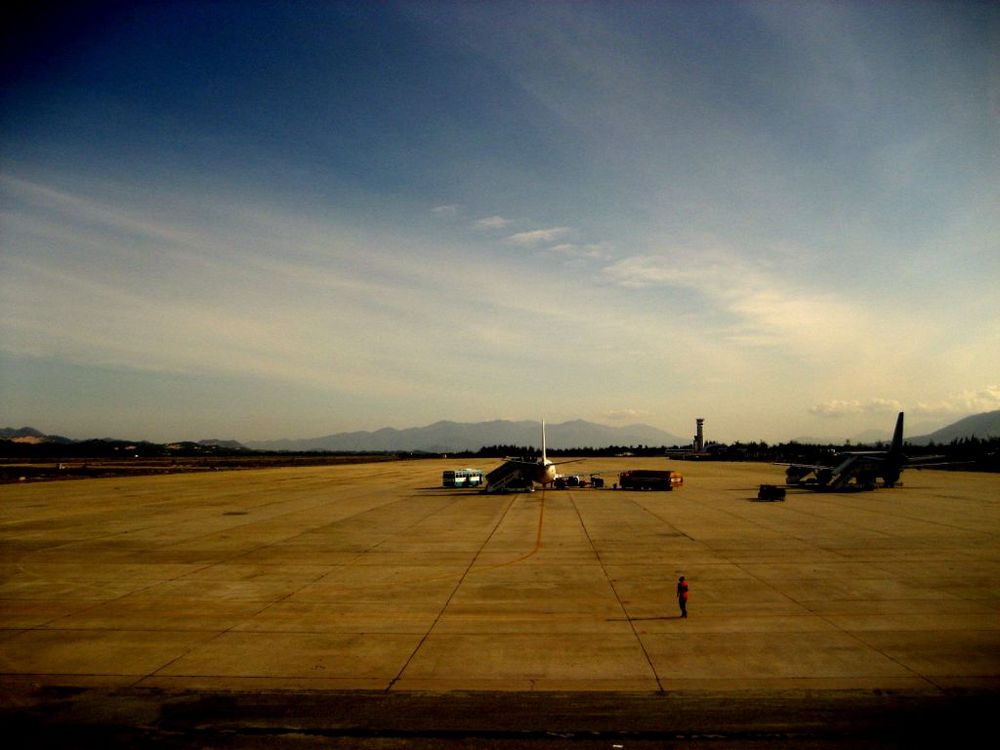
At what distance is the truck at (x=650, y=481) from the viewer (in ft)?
205

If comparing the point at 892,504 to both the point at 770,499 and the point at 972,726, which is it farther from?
the point at 972,726

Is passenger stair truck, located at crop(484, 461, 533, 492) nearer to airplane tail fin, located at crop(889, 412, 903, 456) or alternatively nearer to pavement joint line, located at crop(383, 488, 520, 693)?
pavement joint line, located at crop(383, 488, 520, 693)

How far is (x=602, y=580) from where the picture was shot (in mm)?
23766

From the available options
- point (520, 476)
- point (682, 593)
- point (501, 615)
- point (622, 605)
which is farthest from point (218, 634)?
point (520, 476)

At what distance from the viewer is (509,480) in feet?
199

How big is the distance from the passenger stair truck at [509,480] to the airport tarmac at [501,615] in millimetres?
20765

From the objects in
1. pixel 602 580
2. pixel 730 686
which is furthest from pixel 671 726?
pixel 602 580

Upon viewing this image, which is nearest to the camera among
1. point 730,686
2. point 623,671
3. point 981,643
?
point 730,686

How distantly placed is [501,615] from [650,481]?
4778 cm

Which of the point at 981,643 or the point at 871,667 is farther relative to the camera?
the point at 981,643

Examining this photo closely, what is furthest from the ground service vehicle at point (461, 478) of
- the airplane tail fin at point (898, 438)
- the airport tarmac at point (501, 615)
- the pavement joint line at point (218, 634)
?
the airplane tail fin at point (898, 438)

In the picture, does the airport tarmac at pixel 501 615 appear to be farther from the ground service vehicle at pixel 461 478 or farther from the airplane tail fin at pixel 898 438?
the ground service vehicle at pixel 461 478

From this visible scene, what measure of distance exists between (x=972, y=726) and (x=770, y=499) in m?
42.4

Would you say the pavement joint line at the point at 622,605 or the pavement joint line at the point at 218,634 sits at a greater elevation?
the pavement joint line at the point at 622,605
